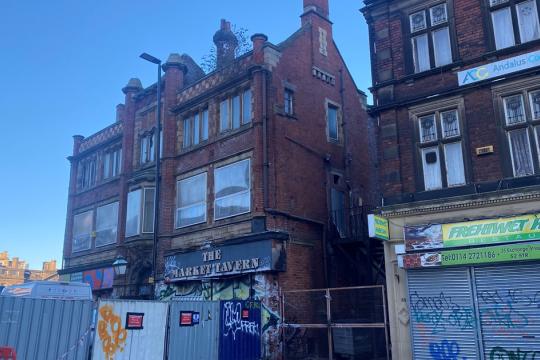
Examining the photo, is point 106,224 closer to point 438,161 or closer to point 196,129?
point 196,129

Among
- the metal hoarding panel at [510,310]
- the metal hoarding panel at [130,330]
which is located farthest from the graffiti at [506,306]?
the metal hoarding panel at [130,330]

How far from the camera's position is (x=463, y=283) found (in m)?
12.1

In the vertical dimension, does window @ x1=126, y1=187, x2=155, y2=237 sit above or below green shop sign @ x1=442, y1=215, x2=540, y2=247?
above

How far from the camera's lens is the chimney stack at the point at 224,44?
23.4 m

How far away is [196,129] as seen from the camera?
21547mm

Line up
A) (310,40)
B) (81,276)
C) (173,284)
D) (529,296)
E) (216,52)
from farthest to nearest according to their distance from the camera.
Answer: (81,276) → (216,52) → (310,40) → (173,284) → (529,296)

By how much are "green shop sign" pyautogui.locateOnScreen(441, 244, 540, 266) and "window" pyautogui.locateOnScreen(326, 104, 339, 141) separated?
33.6ft

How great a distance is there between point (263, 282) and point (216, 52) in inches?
500

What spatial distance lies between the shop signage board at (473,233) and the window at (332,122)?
9.24 metres

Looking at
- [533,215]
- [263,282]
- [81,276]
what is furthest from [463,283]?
[81,276]

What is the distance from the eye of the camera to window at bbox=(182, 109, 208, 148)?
21.1 m

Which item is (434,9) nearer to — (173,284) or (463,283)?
(463,283)

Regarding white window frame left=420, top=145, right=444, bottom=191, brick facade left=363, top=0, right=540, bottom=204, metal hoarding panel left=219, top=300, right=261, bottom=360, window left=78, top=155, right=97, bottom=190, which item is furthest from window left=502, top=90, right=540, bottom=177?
window left=78, top=155, right=97, bottom=190

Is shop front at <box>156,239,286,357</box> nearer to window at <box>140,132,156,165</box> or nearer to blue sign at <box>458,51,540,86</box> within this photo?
window at <box>140,132,156,165</box>
